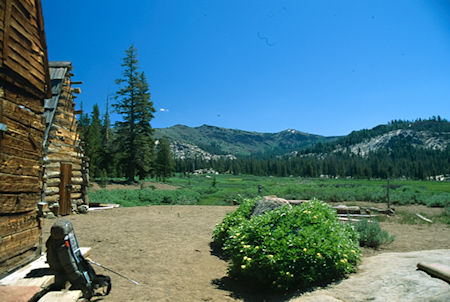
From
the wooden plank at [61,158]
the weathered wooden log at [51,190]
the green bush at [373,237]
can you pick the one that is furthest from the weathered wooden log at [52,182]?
the green bush at [373,237]

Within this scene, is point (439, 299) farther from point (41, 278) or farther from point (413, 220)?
point (413, 220)

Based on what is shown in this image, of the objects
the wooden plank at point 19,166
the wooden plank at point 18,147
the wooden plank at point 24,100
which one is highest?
the wooden plank at point 24,100

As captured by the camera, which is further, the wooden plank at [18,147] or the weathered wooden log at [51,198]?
the weathered wooden log at [51,198]

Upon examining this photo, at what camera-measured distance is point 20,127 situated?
6164 mm

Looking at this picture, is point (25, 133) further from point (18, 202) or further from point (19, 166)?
point (18, 202)

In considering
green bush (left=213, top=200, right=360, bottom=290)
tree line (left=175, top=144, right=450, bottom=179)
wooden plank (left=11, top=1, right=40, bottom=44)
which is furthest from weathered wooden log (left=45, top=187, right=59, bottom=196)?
tree line (left=175, top=144, right=450, bottom=179)

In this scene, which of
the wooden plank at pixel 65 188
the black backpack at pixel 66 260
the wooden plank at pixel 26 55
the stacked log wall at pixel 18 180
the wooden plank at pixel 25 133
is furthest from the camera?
the wooden plank at pixel 65 188

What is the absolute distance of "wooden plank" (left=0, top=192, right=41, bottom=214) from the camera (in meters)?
5.47

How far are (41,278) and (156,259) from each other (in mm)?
3206

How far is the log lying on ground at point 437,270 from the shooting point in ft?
13.3

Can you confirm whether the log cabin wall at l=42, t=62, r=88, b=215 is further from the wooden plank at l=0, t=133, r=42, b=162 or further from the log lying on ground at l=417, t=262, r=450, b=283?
the log lying on ground at l=417, t=262, r=450, b=283

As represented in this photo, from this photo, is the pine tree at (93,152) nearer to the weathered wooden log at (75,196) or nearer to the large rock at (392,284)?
the weathered wooden log at (75,196)

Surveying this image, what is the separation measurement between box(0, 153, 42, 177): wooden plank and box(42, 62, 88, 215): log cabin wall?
6.65 m

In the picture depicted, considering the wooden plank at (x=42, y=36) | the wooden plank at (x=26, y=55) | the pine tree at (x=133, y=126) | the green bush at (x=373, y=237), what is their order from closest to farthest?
the wooden plank at (x=26, y=55) < the wooden plank at (x=42, y=36) < the green bush at (x=373, y=237) < the pine tree at (x=133, y=126)
